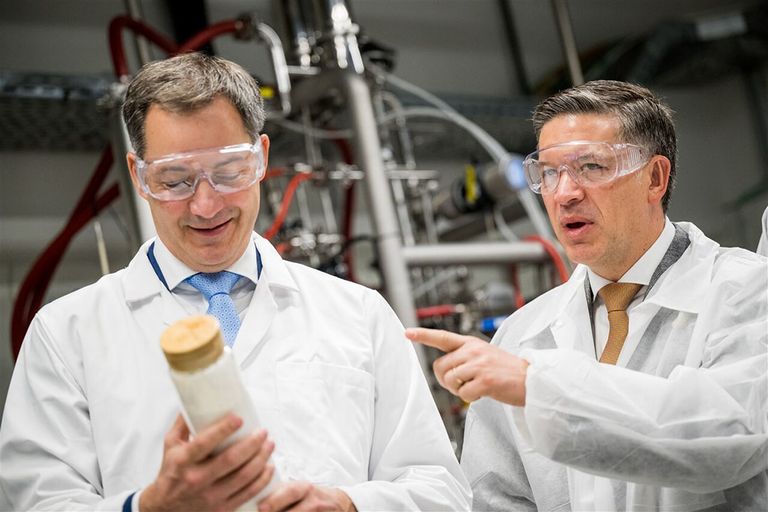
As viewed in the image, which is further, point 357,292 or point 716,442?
point 357,292

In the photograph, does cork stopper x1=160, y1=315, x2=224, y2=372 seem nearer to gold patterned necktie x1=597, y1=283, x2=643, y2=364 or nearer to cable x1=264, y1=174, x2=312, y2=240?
gold patterned necktie x1=597, y1=283, x2=643, y2=364

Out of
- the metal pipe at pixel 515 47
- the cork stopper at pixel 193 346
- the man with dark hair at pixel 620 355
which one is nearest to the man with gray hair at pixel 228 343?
the man with dark hair at pixel 620 355

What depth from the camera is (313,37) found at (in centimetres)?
289

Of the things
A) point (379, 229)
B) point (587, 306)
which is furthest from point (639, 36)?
point (587, 306)

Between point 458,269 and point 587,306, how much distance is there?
4.75ft

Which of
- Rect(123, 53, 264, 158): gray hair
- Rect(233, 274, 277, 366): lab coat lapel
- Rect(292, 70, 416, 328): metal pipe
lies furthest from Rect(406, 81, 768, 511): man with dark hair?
Rect(292, 70, 416, 328): metal pipe

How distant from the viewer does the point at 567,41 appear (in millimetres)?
3439

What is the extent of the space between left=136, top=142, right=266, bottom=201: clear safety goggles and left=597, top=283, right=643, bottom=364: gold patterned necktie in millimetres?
723

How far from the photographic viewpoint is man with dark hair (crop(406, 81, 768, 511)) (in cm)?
135

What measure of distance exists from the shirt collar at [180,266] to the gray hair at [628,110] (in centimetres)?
67

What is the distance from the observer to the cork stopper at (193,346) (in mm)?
1022

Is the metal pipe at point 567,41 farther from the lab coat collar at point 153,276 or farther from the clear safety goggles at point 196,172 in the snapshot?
the clear safety goggles at point 196,172

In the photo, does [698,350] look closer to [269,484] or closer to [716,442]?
[716,442]

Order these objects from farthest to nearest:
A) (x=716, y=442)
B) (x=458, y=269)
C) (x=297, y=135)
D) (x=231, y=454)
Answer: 1. (x=297, y=135)
2. (x=458, y=269)
3. (x=716, y=442)
4. (x=231, y=454)
